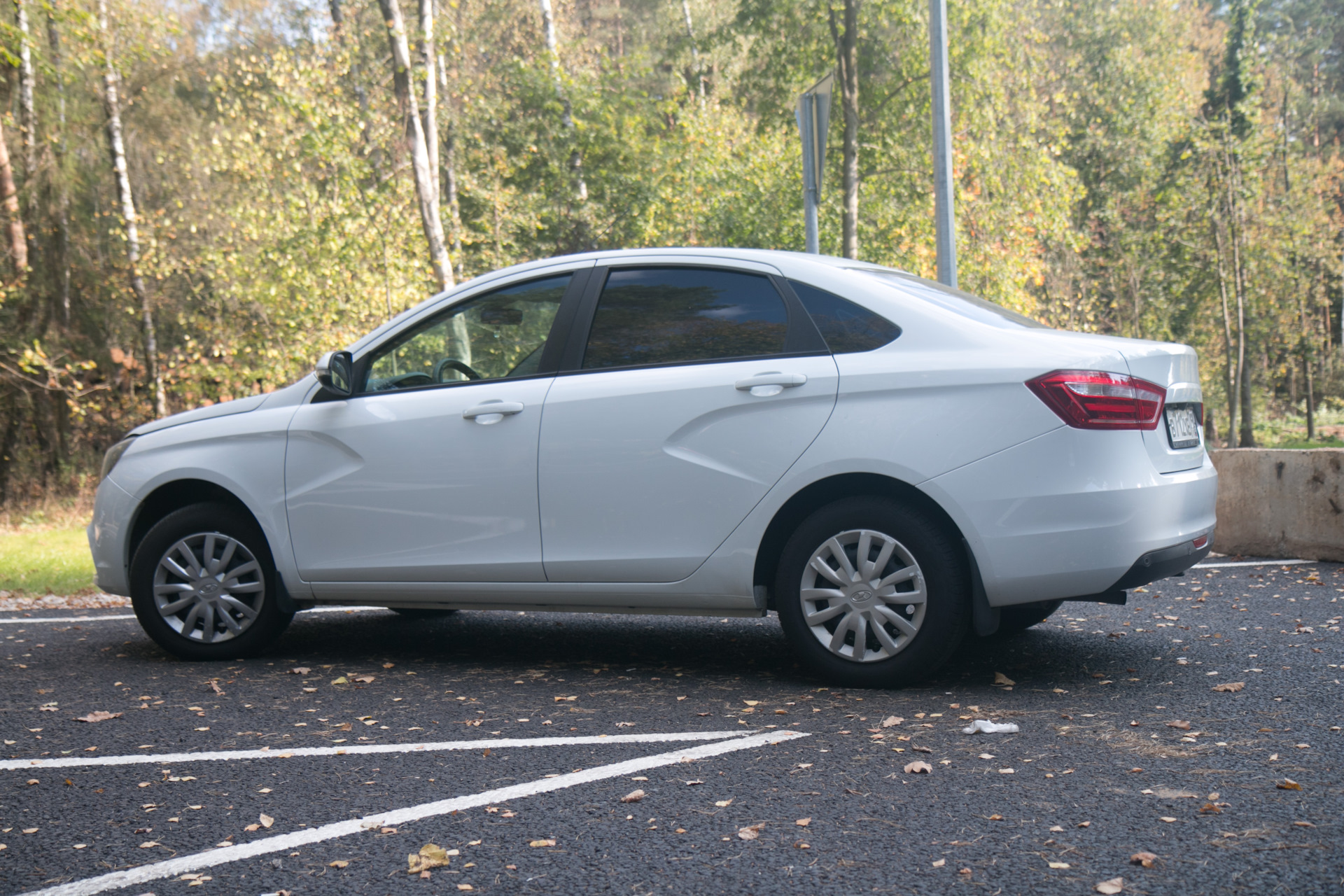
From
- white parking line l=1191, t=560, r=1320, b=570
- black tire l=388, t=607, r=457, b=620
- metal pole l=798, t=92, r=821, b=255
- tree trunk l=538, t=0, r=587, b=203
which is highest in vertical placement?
tree trunk l=538, t=0, r=587, b=203

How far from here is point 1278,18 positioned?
47281 millimetres

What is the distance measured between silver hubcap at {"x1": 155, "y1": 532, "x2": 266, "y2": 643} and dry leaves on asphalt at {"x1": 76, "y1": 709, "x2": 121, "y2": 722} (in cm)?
97

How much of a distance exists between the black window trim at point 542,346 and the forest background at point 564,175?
9.17 m

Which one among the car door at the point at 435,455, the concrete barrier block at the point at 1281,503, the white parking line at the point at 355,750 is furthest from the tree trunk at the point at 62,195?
the concrete barrier block at the point at 1281,503

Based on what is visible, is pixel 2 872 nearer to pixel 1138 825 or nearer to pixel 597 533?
pixel 597 533

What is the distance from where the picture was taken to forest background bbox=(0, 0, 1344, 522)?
1909 cm

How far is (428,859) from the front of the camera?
119 inches

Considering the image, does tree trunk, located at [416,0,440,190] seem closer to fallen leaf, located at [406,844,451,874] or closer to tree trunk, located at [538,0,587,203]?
tree trunk, located at [538,0,587,203]

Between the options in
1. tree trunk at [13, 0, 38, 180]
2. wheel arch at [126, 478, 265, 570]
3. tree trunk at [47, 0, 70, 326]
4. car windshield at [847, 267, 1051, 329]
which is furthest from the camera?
tree trunk at [47, 0, 70, 326]

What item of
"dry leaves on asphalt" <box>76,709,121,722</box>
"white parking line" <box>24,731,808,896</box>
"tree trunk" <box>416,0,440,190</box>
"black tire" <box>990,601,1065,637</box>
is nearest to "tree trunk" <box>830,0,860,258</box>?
"tree trunk" <box>416,0,440,190</box>

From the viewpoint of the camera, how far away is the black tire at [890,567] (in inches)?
178

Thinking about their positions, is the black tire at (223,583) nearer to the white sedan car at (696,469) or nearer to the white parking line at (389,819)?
the white sedan car at (696,469)

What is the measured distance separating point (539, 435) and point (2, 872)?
2.68m

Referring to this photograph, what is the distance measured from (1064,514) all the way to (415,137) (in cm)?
1304
